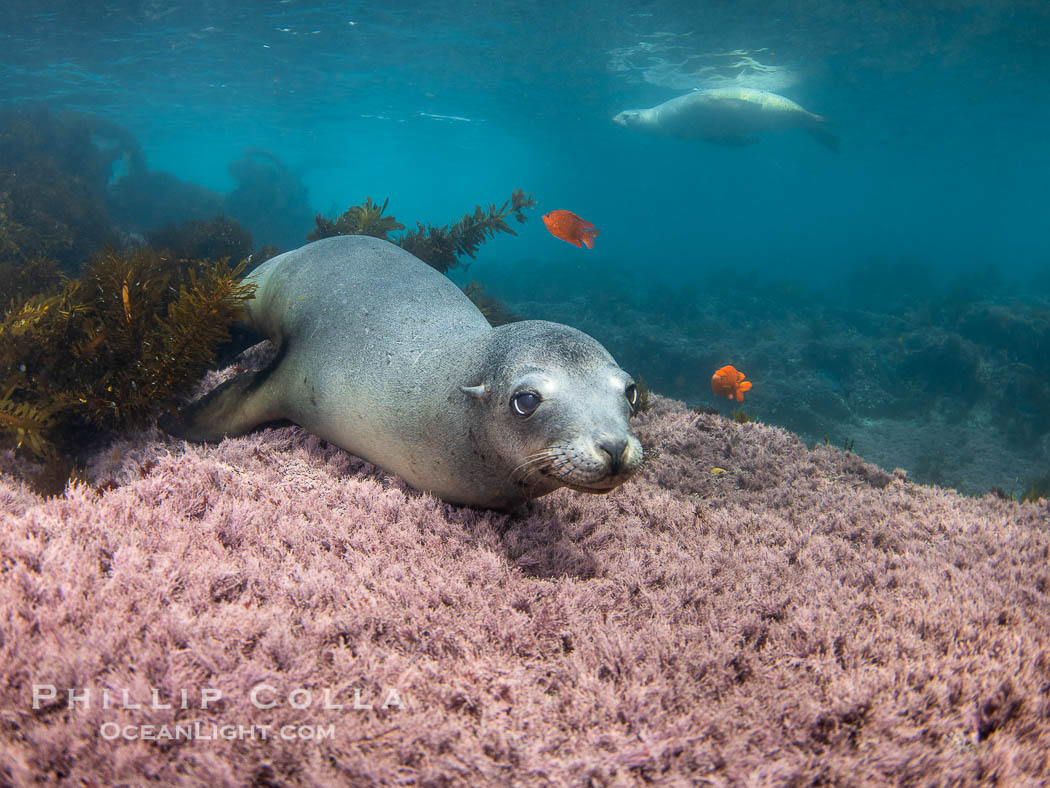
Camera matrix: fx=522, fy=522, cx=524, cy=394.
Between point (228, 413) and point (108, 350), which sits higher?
point (108, 350)

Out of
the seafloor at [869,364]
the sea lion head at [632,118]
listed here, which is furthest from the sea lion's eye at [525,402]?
the sea lion head at [632,118]

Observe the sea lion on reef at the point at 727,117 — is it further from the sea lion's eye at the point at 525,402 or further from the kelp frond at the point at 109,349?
the sea lion's eye at the point at 525,402

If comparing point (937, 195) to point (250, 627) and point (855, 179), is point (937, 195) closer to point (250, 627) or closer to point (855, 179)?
point (855, 179)

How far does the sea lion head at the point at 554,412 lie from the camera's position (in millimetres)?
2227

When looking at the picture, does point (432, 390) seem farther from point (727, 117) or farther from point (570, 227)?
point (727, 117)

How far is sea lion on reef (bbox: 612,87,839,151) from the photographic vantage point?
2336 cm

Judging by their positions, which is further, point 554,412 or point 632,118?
point 632,118

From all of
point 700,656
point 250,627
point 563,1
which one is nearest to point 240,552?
point 250,627

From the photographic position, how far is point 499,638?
73.5 inches

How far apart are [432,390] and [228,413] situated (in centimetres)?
159

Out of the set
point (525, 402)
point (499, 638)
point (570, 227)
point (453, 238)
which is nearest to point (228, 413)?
point (525, 402)

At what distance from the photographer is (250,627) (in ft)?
5.37

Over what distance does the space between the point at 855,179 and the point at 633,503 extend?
271 feet

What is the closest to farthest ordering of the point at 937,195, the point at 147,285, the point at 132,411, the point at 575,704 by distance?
the point at 575,704
the point at 132,411
the point at 147,285
the point at 937,195
